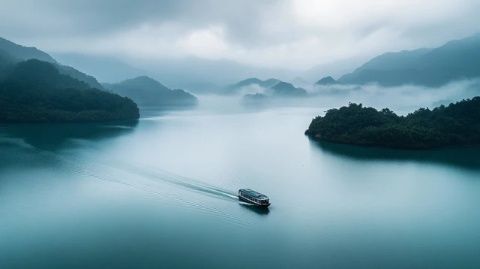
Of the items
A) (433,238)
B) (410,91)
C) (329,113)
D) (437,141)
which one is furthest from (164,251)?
(410,91)

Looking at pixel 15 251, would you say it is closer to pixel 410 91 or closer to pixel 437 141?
pixel 437 141

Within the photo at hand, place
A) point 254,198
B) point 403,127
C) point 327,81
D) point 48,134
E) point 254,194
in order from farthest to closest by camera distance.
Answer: point 327,81 < point 48,134 < point 403,127 < point 254,194 < point 254,198

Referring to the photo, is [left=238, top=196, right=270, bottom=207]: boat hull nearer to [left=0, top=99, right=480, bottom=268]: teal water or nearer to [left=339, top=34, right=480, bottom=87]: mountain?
[left=0, top=99, right=480, bottom=268]: teal water

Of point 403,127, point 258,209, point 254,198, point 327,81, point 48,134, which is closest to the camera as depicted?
point 258,209

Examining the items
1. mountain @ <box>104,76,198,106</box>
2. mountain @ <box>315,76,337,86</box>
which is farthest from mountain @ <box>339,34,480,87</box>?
mountain @ <box>104,76,198,106</box>

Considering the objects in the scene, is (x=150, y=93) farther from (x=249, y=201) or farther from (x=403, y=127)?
(x=249, y=201)

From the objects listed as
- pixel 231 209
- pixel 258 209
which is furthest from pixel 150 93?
pixel 258 209

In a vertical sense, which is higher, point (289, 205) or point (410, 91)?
point (410, 91)
